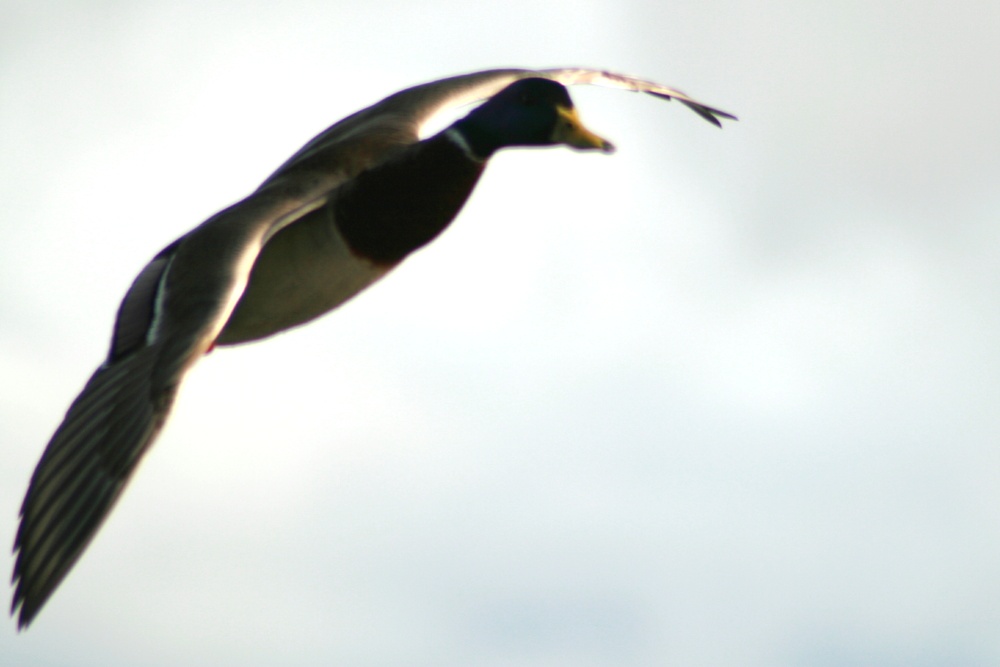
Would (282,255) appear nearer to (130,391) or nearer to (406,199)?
(406,199)

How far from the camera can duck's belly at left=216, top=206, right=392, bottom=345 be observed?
9.62m

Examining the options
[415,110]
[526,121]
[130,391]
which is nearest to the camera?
[130,391]

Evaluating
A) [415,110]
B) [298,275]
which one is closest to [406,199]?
[298,275]

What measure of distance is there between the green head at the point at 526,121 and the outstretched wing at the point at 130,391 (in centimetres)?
148

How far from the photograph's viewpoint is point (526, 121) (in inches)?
387

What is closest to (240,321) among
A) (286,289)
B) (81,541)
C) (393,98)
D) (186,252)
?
(286,289)

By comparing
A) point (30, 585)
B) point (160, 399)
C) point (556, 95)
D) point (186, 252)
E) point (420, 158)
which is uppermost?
point (556, 95)

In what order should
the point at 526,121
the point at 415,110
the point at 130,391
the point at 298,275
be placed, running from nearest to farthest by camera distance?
the point at 130,391, the point at 298,275, the point at 526,121, the point at 415,110

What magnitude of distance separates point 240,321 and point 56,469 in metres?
2.58

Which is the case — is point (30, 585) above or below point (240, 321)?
below

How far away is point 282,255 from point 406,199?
0.85m

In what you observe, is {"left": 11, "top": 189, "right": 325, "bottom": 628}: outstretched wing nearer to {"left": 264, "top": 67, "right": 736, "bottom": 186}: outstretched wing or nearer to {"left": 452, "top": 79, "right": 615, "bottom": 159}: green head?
{"left": 264, "top": 67, "right": 736, "bottom": 186}: outstretched wing

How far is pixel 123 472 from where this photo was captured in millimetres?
7180

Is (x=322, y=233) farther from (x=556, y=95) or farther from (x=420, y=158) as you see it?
(x=556, y=95)
